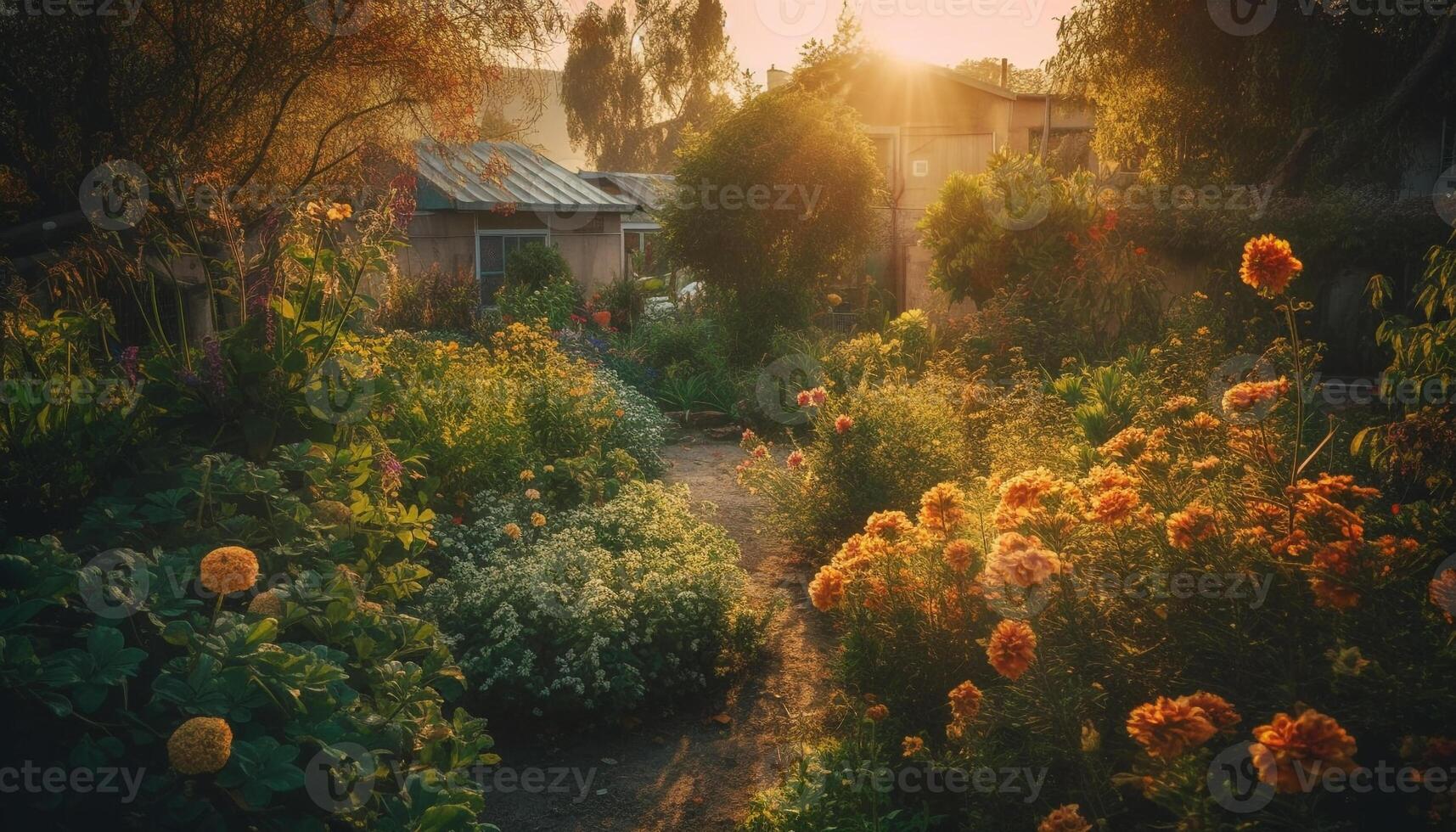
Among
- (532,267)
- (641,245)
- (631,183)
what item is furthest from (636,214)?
(532,267)

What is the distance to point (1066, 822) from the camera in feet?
6.82

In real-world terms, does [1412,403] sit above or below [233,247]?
below

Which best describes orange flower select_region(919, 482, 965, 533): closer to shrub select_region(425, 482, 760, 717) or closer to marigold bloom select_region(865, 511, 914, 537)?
marigold bloom select_region(865, 511, 914, 537)

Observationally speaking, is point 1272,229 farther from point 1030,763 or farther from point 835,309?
point 1030,763

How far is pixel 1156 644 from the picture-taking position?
2436 millimetres

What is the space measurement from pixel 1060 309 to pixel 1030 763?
6908 mm

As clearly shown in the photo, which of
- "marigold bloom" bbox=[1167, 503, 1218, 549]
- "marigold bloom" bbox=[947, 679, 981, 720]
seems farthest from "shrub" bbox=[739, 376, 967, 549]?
"marigold bloom" bbox=[1167, 503, 1218, 549]

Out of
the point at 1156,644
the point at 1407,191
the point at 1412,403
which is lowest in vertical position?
the point at 1156,644

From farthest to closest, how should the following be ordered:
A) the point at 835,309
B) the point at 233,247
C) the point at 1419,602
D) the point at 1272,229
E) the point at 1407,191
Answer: the point at 1407,191, the point at 835,309, the point at 1272,229, the point at 233,247, the point at 1419,602

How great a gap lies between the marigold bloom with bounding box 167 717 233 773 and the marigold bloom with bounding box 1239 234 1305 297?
2.99 m

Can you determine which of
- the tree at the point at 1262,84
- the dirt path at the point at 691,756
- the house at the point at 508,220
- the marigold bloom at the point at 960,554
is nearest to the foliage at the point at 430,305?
the house at the point at 508,220

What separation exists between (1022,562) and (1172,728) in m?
0.54

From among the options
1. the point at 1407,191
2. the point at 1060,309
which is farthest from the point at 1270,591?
the point at 1407,191

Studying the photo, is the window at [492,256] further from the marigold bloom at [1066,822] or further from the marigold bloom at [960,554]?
the marigold bloom at [1066,822]
